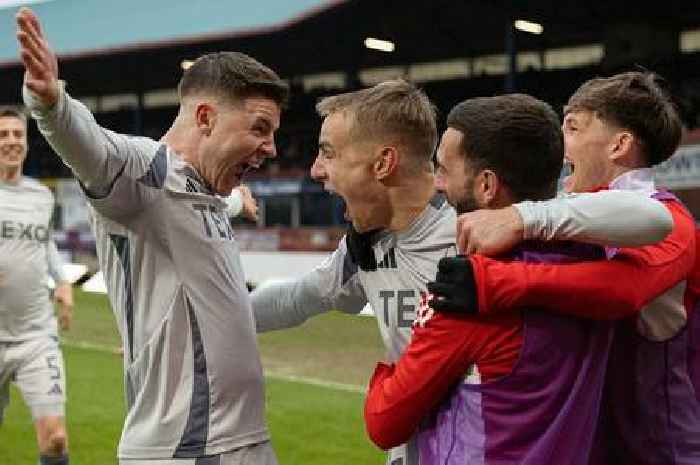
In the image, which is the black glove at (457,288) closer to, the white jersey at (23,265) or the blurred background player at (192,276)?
the blurred background player at (192,276)

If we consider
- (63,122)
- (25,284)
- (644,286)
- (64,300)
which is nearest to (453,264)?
(644,286)

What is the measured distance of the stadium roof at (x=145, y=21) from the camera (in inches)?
1007

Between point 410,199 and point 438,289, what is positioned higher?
point 410,199

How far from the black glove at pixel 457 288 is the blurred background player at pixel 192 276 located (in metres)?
0.87

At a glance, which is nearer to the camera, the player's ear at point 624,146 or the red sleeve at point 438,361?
the red sleeve at point 438,361

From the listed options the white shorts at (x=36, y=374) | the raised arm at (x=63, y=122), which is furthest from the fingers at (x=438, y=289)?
the white shorts at (x=36, y=374)

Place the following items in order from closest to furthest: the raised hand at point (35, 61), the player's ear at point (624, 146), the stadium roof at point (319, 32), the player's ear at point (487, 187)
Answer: the player's ear at point (487, 187) < the raised hand at point (35, 61) < the player's ear at point (624, 146) < the stadium roof at point (319, 32)

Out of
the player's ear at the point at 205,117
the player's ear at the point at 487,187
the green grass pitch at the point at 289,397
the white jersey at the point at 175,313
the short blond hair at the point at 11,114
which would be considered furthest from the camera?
the green grass pitch at the point at 289,397

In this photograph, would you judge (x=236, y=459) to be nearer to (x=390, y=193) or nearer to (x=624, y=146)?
(x=390, y=193)

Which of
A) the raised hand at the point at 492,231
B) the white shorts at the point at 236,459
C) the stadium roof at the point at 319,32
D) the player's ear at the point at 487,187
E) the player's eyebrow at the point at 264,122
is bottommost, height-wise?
the white shorts at the point at 236,459

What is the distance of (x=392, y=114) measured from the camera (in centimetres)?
241

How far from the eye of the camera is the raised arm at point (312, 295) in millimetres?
2738

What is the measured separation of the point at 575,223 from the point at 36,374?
448 cm

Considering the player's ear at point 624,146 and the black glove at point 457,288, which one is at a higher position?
the player's ear at point 624,146
